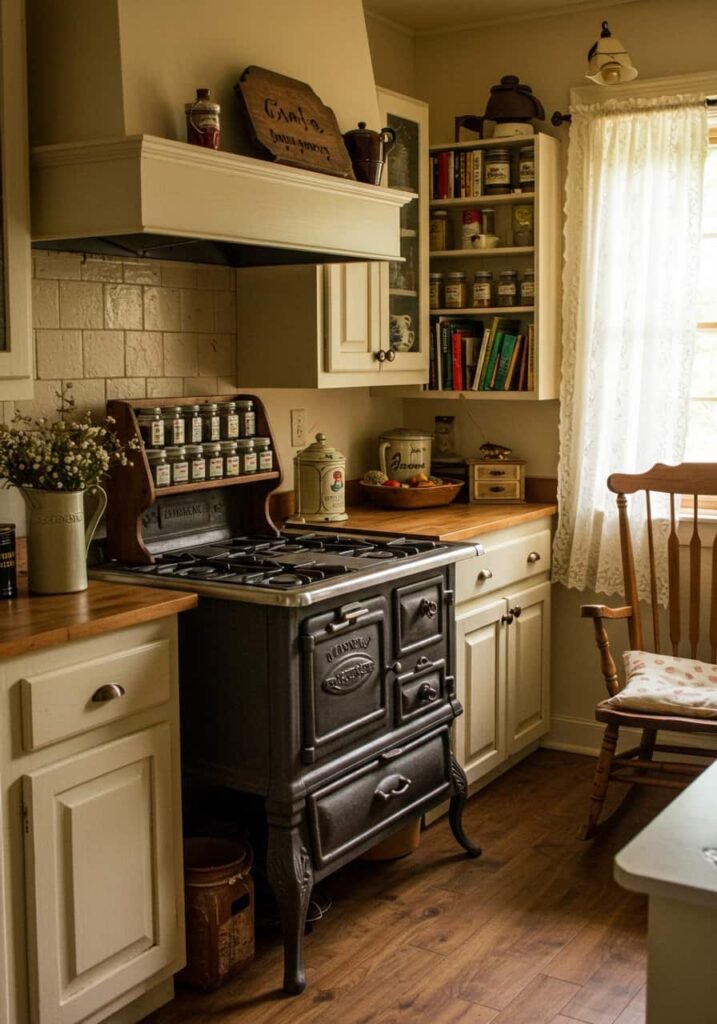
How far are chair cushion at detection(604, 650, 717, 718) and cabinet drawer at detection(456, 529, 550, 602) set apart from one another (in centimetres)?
46

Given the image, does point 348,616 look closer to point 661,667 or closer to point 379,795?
point 379,795

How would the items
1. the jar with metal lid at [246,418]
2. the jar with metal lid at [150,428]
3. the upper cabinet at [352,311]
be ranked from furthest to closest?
1. the upper cabinet at [352,311]
2. the jar with metal lid at [246,418]
3. the jar with metal lid at [150,428]

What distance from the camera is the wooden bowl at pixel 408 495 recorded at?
3.94m

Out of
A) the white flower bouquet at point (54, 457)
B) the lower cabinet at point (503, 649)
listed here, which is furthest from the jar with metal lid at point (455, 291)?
the white flower bouquet at point (54, 457)

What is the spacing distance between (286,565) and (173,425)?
49cm

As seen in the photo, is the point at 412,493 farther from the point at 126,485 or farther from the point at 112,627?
the point at 112,627

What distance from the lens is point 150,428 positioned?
299 centimetres

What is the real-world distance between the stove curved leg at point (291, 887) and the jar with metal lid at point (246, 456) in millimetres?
1058

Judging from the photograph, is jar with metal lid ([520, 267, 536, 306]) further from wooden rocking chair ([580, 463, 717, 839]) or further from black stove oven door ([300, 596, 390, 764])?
black stove oven door ([300, 596, 390, 764])

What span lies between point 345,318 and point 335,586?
114 cm

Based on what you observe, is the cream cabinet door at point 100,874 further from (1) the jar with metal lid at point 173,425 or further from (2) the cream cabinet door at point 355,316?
(2) the cream cabinet door at point 355,316

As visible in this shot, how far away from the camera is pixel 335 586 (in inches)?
105

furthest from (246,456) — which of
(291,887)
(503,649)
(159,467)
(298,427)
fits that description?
(291,887)

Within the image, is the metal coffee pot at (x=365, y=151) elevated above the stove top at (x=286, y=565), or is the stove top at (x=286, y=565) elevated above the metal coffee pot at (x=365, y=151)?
the metal coffee pot at (x=365, y=151)
